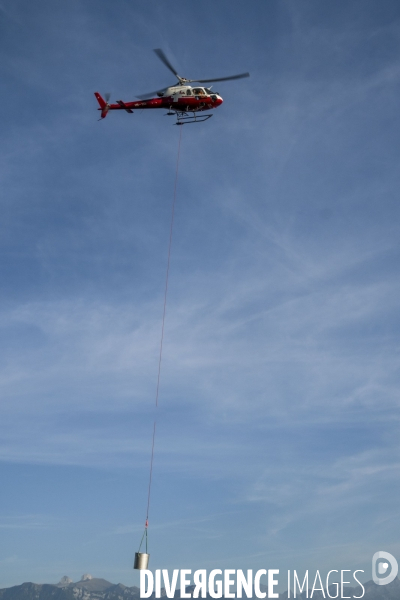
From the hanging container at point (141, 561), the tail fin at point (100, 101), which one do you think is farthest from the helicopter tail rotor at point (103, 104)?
the hanging container at point (141, 561)

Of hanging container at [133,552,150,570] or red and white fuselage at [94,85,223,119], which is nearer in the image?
hanging container at [133,552,150,570]

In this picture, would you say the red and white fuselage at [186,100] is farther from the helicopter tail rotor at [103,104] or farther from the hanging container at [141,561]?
the hanging container at [141,561]

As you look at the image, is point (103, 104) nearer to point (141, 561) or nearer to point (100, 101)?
point (100, 101)

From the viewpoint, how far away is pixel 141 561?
40.2 metres

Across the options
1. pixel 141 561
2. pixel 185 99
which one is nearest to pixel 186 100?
pixel 185 99

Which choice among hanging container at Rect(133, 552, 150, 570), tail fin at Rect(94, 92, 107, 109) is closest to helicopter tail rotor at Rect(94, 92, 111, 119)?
tail fin at Rect(94, 92, 107, 109)

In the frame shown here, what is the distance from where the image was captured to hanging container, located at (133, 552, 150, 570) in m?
40.0

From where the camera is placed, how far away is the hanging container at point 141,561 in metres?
40.0

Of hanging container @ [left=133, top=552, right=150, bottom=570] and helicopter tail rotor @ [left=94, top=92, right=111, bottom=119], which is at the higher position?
helicopter tail rotor @ [left=94, top=92, right=111, bottom=119]

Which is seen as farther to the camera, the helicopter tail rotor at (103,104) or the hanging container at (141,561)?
the helicopter tail rotor at (103,104)

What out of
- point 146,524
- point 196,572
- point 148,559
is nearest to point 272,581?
point 196,572

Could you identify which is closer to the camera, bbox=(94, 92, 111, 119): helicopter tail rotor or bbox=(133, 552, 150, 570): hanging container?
bbox=(133, 552, 150, 570): hanging container

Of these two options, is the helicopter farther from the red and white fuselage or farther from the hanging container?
the hanging container

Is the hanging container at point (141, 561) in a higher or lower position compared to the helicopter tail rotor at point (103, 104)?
lower
